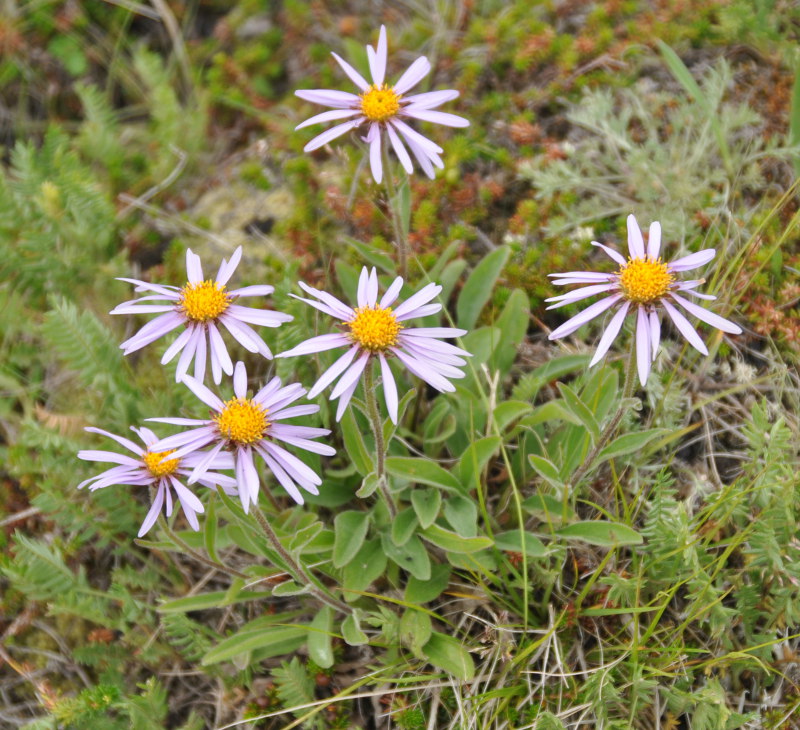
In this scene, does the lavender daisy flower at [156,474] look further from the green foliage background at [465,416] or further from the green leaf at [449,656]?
the green leaf at [449,656]

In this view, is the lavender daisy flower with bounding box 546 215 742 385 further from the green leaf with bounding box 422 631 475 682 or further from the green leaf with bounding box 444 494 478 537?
the green leaf with bounding box 422 631 475 682

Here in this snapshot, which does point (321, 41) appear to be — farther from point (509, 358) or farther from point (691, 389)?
point (691, 389)

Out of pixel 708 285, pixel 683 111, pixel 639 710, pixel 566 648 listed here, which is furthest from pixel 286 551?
pixel 683 111

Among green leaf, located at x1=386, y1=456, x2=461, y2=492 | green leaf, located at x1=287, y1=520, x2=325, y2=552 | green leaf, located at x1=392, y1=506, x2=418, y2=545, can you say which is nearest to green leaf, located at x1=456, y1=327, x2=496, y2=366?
green leaf, located at x1=386, y1=456, x2=461, y2=492

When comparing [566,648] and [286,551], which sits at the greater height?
[286,551]

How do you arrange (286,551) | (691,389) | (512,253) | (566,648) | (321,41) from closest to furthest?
(286,551), (566,648), (691,389), (512,253), (321,41)

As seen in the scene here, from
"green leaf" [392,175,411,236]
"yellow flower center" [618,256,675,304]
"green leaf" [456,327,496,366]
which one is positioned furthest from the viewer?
"green leaf" [456,327,496,366]

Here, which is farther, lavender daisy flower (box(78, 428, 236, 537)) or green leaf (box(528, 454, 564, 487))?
green leaf (box(528, 454, 564, 487))

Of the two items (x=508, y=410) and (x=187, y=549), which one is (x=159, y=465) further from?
(x=508, y=410)
